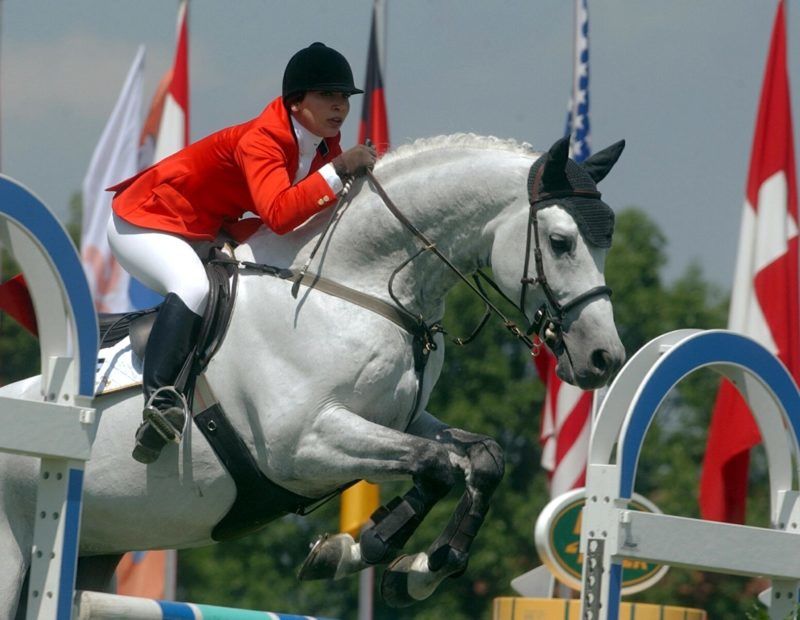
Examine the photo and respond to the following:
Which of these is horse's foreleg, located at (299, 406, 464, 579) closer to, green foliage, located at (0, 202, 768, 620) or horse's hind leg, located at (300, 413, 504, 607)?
horse's hind leg, located at (300, 413, 504, 607)

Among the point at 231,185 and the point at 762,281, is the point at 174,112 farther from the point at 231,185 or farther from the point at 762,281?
the point at 231,185

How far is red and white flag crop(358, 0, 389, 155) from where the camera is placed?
1444 cm

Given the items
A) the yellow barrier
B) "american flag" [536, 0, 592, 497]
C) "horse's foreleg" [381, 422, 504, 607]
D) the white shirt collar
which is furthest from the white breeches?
"american flag" [536, 0, 592, 497]

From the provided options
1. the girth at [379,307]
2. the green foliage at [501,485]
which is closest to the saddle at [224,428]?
the girth at [379,307]

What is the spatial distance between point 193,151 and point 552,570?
3811mm

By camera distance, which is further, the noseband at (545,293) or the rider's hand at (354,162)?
the rider's hand at (354,162)

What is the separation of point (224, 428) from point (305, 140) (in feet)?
3.83

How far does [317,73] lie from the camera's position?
6180mm

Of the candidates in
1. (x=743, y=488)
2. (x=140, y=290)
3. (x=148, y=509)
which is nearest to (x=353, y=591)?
(x=140, y=290)

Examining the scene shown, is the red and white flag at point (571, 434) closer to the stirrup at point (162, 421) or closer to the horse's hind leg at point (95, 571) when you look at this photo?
the horse's hind leg at point (95, 571)

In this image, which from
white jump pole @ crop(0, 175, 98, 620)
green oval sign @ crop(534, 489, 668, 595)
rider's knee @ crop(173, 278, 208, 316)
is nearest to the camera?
white jump pole @ crop(0, 175, 98, 620)

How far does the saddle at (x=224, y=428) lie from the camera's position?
603cm

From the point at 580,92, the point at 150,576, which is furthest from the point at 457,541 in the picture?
the point at 150,576

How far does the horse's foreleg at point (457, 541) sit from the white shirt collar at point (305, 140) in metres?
1.28
